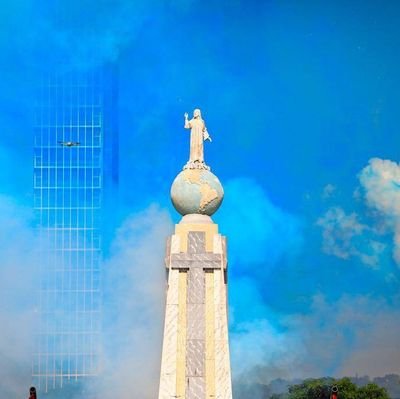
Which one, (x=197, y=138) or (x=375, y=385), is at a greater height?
(x=197, y=138)

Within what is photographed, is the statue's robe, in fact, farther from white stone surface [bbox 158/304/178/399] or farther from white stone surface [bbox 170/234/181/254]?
white stone surface [bbox 158/304/178/399]

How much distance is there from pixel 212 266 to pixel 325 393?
18569 millimetres

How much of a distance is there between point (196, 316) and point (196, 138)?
5566 mm

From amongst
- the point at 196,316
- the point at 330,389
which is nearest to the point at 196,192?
the point at 196,316

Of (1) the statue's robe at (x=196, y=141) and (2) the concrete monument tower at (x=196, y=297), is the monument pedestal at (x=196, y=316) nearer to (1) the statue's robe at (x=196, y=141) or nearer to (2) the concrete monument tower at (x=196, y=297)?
(2) the concrete monument tower at (x=196, y=297)

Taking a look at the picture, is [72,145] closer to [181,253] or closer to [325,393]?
[181,253]

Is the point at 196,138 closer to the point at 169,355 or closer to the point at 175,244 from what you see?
the point at 175,244

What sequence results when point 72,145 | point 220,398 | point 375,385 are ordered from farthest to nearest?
1. point 375,385
2. point 72,145
3. point 220,398

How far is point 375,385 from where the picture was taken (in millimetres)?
48062

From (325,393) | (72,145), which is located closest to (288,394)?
(325,393)

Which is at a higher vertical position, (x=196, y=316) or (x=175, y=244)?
(x=175, y=244)

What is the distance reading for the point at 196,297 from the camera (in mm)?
32438

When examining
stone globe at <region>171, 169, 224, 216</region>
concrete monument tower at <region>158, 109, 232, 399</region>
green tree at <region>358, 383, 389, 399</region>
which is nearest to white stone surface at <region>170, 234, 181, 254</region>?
concrete monument tower at <region>158, 109, 232, 399</region>

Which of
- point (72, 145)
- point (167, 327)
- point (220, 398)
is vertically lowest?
point (220, 398)
